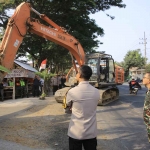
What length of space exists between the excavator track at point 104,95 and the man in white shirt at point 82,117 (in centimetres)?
884

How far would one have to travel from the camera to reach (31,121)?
8273mm

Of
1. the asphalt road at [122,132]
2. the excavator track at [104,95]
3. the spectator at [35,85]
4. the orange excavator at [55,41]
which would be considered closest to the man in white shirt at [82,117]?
the asphalt road at [122,132]

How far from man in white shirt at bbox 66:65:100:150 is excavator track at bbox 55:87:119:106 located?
348 inches

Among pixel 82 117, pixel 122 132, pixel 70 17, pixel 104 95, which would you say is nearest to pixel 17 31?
pixel 122 132

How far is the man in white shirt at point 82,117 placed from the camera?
3158mm

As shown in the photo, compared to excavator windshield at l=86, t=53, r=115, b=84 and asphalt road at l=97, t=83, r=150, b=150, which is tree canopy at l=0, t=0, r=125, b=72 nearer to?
excavator windshield at l=86, t=53, r=115, b=84

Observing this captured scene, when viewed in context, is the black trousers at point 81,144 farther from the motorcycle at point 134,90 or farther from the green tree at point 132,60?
the green tree at point 132,60

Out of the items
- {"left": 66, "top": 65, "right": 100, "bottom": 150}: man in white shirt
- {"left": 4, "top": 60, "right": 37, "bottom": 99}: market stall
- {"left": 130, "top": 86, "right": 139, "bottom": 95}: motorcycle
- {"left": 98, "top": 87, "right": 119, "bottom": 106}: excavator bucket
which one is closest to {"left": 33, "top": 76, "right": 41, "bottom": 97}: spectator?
{"left": 4, "top": 60, "right": 37, "bottom": 99}: market stall

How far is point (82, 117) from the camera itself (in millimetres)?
3174

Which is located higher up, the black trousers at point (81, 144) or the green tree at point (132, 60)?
the green tree at point (132, 60)

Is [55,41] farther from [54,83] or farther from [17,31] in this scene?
[54,83]

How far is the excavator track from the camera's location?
12.4m

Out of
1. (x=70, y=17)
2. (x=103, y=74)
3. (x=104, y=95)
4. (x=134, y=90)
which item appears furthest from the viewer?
(x=70, y=17)

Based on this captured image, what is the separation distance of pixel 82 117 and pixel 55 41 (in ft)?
26.1
